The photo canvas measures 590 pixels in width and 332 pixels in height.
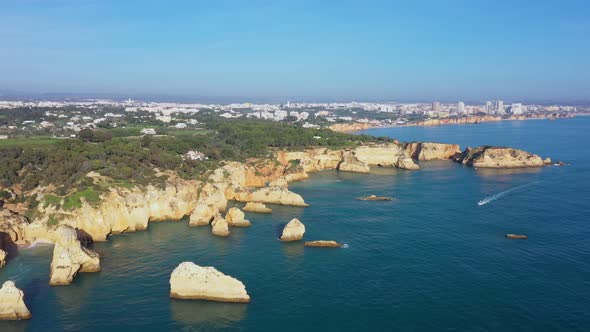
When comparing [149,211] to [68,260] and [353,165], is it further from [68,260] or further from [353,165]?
[353,165]

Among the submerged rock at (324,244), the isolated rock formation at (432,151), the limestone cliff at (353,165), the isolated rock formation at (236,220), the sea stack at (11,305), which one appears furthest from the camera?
the isolated rock formation at (432,151)

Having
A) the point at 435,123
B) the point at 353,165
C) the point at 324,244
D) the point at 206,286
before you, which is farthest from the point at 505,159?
the point at 435,123

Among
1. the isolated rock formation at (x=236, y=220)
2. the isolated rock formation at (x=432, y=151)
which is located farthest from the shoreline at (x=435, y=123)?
the isolated rock formation at (x=236, y=220)

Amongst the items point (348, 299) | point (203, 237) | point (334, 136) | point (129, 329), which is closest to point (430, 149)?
point (334, 136)

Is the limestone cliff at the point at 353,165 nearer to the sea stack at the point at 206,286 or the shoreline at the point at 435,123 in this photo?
the sea stack at the point at 206,286

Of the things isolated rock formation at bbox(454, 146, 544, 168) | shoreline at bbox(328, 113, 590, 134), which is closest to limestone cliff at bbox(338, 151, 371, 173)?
isolated rock formation at bbox(454, 146, 544, 168)

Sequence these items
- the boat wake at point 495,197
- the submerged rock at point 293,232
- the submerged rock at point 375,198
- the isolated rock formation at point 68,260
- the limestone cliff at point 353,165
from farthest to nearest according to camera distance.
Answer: the limestone cliff at point 353,165, the submerged rock at point 375,198, the boat wake at point 495,197, the submerged rock at point 293,232, the isolated rock formation at point 68,260

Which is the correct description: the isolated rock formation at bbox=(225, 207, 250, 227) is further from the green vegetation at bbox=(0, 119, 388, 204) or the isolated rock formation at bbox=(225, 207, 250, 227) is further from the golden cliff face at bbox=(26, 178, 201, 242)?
the green vegetation at bbox=(0, 119, 388, 204)
